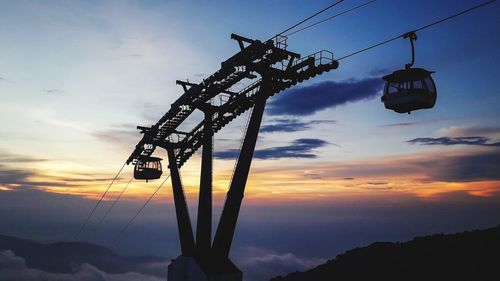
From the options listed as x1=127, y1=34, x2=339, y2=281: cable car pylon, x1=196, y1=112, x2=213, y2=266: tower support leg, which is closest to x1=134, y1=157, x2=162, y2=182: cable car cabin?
x1=127, y1=34, x2=339, y2=281: cable car pylon

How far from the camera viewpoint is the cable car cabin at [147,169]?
2966cm

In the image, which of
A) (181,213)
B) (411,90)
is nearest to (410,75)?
(411,90)

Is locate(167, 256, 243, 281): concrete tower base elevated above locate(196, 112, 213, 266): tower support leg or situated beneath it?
situated beneath

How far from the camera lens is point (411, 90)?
9.68 metres

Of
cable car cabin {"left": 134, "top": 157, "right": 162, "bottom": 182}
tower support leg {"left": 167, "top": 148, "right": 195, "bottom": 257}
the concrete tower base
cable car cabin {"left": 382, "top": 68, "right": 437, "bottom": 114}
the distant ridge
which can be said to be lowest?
the distant ridge

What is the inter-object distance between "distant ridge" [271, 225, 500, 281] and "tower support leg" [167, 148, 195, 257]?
7272 centimetres

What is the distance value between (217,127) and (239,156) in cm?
596

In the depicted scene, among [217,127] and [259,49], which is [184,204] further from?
[259,49]

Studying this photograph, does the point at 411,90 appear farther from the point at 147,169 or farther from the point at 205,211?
the point at 147,169

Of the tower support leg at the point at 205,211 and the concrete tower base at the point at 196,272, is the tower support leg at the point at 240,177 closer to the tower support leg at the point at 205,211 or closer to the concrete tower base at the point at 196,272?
the concrete tower base at the point at 196,272

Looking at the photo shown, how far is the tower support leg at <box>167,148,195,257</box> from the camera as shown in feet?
75.2

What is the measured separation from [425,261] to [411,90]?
94.8 m

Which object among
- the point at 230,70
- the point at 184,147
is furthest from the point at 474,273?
the point at 230,70

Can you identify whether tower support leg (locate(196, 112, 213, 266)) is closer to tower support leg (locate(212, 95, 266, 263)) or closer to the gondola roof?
tower support leg (locate(212, 95, 266, 263))
